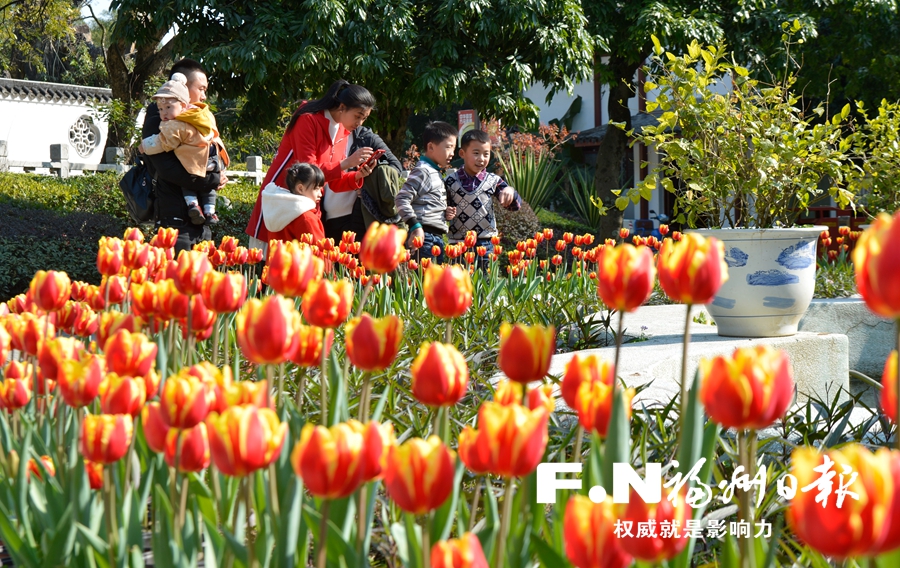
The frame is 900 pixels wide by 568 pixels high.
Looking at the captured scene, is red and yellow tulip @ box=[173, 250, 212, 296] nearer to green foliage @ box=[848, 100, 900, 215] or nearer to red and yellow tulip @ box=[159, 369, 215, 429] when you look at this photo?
red and yellow tulip @ box=[159, 369, 215, 429]

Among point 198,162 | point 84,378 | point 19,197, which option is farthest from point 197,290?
point 19,197

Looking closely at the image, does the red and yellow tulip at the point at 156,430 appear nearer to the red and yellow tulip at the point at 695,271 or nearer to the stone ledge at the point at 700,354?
the red and yellow tulip at the point at 695,271

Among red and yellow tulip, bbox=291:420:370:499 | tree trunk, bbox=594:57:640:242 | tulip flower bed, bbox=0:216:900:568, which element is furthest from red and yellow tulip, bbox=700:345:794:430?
tree trunk, bbox=594:57:640:242

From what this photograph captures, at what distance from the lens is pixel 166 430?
1199 millimetres

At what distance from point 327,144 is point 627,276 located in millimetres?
4557

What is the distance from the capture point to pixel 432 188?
242 inches

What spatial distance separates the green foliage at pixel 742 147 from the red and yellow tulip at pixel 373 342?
3.20 metres

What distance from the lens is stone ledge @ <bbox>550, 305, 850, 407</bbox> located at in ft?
12.1

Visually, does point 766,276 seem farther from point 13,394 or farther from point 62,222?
point 62,222

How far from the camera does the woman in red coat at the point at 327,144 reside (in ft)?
17.5

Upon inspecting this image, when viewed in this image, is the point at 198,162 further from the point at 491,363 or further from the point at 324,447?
the point at 324,447

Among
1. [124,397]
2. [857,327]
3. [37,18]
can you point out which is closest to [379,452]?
[124,397]


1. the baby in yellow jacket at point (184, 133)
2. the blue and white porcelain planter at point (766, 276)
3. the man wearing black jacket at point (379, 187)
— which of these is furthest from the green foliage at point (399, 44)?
the blue and white porcelain planter at point (766, 276)

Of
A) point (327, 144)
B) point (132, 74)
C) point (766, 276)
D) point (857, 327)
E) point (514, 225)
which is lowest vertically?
point (857, 327)
